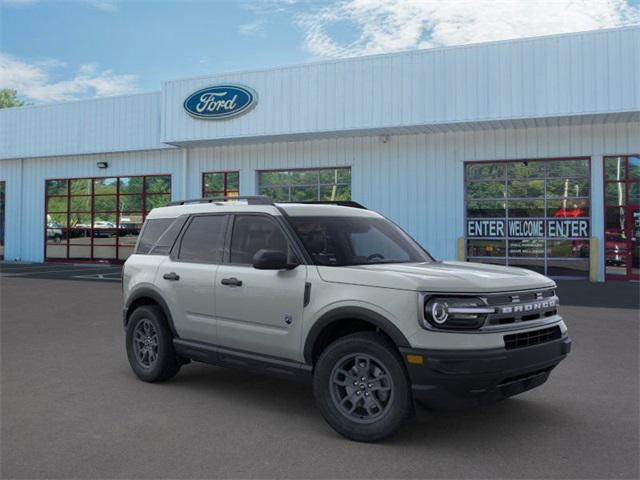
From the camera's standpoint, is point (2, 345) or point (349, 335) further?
point (2, 345)

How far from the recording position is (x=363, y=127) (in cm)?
1873

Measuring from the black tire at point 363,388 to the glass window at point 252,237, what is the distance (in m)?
1.14

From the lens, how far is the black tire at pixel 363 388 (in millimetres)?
4324

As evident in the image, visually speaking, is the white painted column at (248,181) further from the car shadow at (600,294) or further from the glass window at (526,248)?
the car shadow at (600,294)

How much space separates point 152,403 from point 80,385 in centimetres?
110

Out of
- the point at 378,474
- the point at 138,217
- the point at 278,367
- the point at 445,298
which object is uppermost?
the point at 138,217

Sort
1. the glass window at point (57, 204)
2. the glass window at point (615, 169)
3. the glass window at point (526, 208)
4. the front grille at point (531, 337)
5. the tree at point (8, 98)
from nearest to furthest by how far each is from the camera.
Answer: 1. the front grille at point (531, 337)
2. the glass window at point (615, 169)
3. the glass window at point (526, 208)
4. the glass window at point (57, 204)
5. the tree at point (8, 98)

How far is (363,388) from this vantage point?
4527 millimetres

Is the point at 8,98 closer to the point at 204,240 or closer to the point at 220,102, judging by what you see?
the point at 220,102

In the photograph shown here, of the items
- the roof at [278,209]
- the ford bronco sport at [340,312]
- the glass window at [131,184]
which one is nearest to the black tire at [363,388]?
the ford bronco sport at [340,312]

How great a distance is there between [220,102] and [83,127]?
795cm

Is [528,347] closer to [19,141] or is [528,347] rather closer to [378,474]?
[378,474]

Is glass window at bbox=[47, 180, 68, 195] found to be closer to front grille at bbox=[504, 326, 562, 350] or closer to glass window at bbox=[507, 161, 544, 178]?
glass window at bbox=[507, 161, 544, 178]

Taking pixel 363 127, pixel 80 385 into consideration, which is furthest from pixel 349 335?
pixel 363 127
